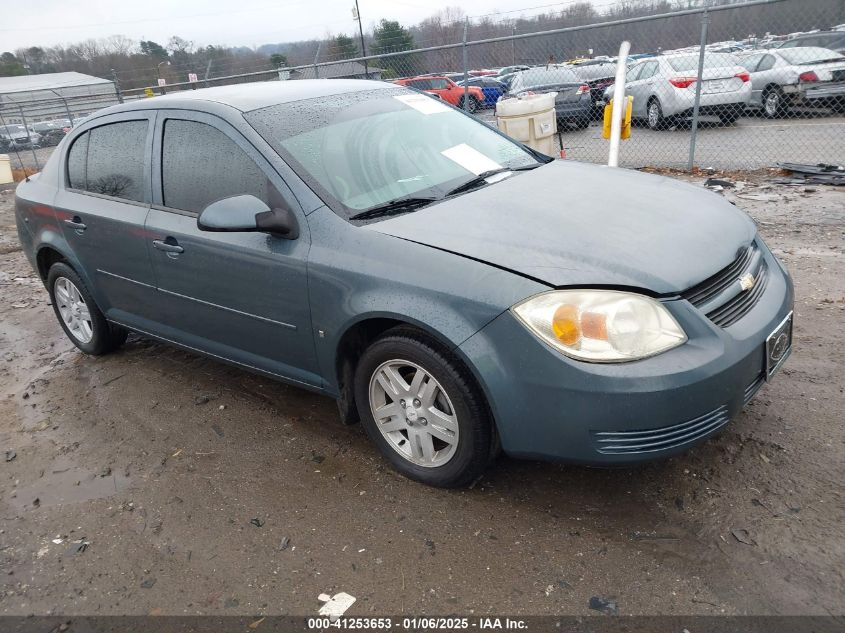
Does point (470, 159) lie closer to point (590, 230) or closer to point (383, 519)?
point (590, 230)

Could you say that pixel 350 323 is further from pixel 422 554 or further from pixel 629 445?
pixel 629 445

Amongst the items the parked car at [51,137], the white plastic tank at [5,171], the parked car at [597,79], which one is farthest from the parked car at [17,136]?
the parked car at [597,79]

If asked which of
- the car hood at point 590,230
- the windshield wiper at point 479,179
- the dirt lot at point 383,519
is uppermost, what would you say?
the windshield wiper at point 479,179

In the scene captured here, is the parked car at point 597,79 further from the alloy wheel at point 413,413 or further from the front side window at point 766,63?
the alloy wheel at point 413,413

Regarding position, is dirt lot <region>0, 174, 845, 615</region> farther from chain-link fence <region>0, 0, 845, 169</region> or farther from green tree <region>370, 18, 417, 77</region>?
green tree <region>370, 18, 417, 77</region>

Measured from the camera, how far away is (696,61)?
12.4 m

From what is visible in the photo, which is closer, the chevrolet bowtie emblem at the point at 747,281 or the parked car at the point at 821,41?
the chevrolet bowtie emblem at the point at 747,281

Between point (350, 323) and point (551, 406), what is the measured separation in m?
0.94

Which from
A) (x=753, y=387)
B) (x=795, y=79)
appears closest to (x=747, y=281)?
(x=753, y=387)

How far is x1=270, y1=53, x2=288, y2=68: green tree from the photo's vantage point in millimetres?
16781

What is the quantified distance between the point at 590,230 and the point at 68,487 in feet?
9.05

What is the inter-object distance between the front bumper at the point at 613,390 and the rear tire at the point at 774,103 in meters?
12.7

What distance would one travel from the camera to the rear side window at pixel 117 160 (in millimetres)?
3699

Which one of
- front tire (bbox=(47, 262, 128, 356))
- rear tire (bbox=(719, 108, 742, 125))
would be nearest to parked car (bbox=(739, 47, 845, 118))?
rear tire (bbox=(719, 108, 742, 125))
